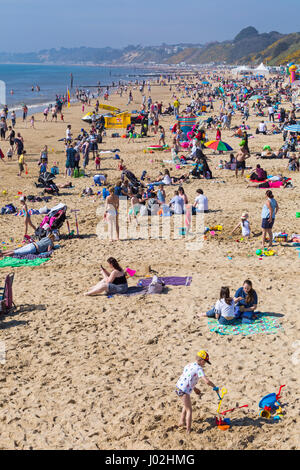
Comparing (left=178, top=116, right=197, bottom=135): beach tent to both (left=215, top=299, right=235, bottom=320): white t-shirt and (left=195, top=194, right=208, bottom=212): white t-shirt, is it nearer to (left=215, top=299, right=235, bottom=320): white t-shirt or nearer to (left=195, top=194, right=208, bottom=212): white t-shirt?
(left=195, top=194, right=208, bottom=212): white t-shirt

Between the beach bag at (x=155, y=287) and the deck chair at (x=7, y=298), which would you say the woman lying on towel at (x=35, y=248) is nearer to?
the deck chair at (x=7, y=298)

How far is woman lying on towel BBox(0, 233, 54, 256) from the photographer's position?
1183cm

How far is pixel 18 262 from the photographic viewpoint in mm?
11500

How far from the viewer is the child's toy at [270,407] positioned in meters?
5.87

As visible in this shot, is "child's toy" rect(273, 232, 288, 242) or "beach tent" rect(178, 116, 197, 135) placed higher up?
"beach tent" rect(178, 116, 197, 135)

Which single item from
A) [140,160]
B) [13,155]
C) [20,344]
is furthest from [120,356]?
[13,155]

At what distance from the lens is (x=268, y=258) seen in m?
11.0

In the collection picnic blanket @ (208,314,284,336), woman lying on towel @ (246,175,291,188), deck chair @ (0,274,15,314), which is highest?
woman lying on towel @ (246,175,291,188)

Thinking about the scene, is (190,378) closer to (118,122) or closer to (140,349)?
(140,349)

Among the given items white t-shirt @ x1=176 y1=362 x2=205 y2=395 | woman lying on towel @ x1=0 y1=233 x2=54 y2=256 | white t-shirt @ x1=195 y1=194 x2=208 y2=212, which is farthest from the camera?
white t-shirt @ x1=195 y1=194 x2=208 y2=212

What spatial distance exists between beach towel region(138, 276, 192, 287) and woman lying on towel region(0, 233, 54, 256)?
3.25 metres

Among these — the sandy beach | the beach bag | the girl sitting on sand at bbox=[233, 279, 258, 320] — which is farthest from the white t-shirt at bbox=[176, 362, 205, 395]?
the beach bag

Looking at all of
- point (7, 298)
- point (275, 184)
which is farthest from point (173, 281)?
point (275, 184)

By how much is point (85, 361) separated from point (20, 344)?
1.32m
